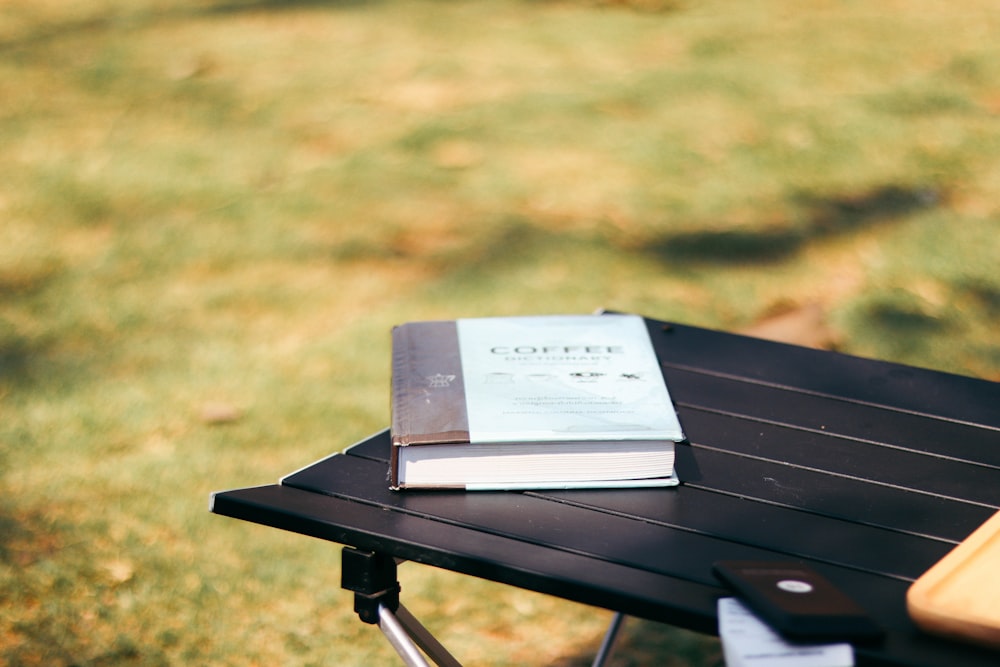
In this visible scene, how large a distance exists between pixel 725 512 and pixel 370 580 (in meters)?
0.38

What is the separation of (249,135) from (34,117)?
0.88m

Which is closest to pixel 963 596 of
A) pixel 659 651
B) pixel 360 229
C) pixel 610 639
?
pixel 610 639

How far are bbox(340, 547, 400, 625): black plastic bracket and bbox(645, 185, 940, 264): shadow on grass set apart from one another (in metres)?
2.30

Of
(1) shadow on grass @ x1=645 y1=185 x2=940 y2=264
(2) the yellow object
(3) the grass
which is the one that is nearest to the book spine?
(2) the yellow object

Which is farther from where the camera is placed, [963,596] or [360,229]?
[360,229]

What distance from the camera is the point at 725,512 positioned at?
4.01 ft

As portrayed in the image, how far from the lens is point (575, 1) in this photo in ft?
18.6

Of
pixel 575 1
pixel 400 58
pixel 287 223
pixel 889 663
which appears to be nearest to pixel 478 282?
pixel 287 223

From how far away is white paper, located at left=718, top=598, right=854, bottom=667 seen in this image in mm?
959

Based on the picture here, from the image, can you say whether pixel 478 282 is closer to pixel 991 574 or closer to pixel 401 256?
pixel 401 256

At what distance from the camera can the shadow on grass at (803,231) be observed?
341 cm

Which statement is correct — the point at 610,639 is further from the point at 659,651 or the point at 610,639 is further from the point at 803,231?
the point at 803,231

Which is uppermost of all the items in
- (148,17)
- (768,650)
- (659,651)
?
(768,650)

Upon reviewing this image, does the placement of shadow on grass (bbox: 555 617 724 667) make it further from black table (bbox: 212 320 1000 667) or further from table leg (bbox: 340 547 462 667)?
table leg (bbox: 340 547 462 667)
